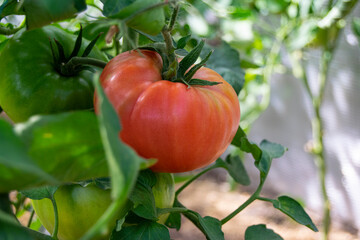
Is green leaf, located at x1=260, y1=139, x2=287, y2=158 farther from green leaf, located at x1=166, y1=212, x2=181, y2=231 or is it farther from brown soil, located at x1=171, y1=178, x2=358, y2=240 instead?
brown soil, located at x1=171, y1=178, x2=358, y2=240

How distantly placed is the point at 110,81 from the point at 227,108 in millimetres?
74

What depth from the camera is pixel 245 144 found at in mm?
341

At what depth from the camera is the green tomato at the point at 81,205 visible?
31 cm

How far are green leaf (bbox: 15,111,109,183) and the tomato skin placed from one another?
50mm

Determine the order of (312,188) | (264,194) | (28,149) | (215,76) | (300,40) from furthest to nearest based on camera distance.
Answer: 1. (264,194)
2. (312,188)
3. (300,40)
4. (215,76)
5. (28,149)

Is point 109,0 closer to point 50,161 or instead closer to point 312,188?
point 50,161

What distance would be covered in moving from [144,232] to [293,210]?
0.47ft

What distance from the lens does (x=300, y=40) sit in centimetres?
110

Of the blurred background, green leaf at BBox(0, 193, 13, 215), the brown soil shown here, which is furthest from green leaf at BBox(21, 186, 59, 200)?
the brown soil

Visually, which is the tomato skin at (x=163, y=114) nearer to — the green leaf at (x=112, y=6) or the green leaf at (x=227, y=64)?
the green leaf at (x=112, y=6)

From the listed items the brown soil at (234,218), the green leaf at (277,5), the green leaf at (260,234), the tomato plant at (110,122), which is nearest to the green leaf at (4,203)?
the tomato plant at (110,122)

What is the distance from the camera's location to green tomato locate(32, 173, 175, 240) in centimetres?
31

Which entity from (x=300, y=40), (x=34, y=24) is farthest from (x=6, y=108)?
(x=300, y=40)

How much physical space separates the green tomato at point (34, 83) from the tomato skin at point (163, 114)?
0.06 m
